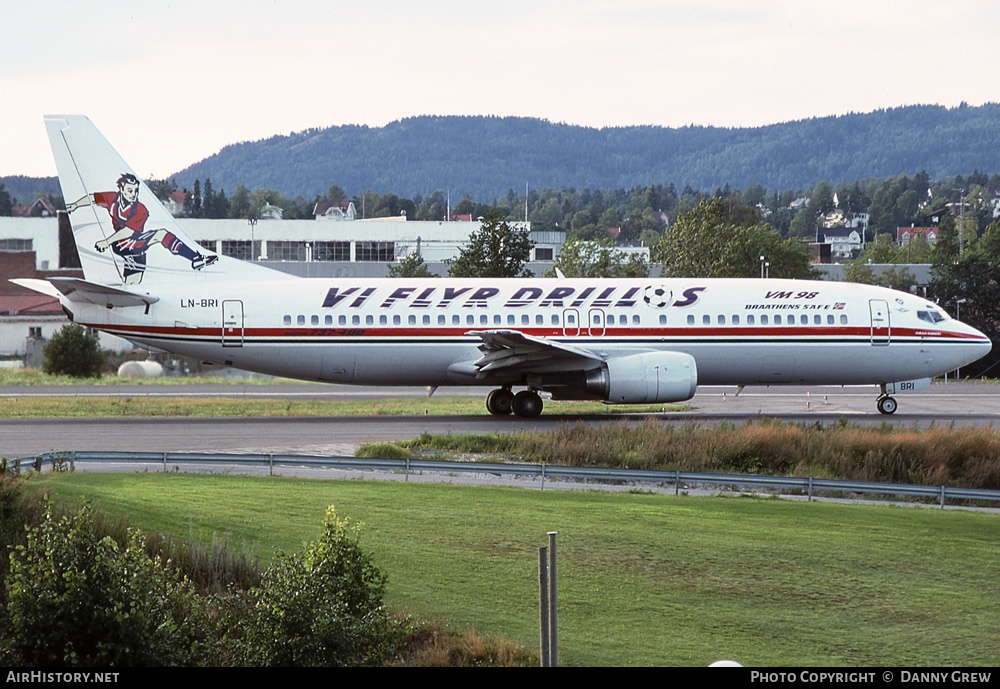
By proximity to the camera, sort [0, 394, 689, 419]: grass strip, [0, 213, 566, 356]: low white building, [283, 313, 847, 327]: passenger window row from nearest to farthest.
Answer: [283, 313, 847, 327]: passenger window row → [0, 394, 689, 419]: grass strip → [0, 213, 566, 356]: low white building

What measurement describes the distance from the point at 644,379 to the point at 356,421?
8938mm

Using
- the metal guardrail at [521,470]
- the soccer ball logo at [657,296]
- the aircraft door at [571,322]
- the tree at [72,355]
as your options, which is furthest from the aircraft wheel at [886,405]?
the tree at [72,355]

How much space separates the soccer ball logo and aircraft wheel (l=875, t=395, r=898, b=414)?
26.2 feet

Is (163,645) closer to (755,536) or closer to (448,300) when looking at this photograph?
(755,536)

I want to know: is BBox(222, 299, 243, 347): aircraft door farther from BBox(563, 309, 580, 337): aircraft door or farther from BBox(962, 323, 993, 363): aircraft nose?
BBox(962, 323, 993, 363): aircraft nose

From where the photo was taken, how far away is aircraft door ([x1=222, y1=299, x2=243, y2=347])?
34969 millimetres

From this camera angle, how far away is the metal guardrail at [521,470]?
22.2 metres

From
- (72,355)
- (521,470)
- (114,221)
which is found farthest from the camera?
(72,355)

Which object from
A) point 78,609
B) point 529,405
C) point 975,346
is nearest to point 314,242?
point 529,405

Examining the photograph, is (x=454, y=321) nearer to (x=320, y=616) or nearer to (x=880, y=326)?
(x=880, y=326)

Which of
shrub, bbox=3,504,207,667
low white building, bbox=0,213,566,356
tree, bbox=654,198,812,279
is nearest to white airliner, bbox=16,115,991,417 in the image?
shrub, bbox=3,504,207,667

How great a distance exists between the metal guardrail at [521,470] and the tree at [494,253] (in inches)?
1762

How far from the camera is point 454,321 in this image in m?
35.7

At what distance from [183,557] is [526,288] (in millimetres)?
22602
